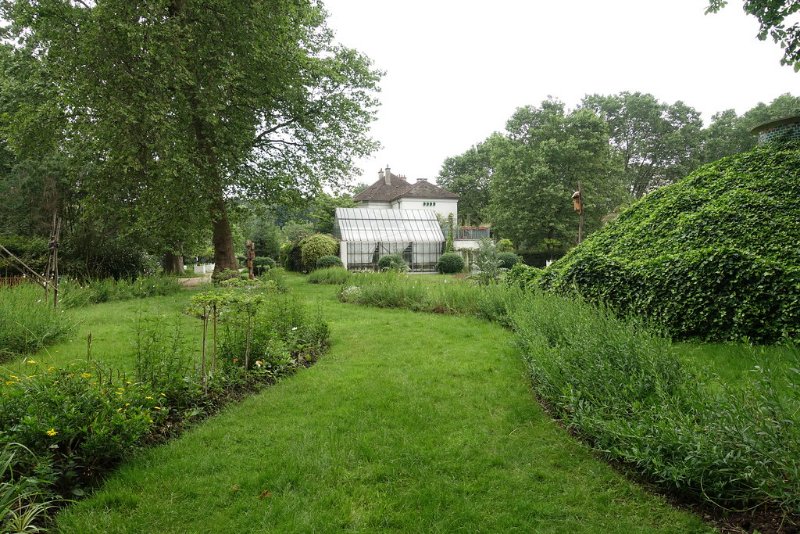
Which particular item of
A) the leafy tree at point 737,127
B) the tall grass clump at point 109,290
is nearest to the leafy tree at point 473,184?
the leafy tree at point 737,127

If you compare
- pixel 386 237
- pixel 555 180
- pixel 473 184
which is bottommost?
pixel 386 237

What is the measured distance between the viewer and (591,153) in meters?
28.0

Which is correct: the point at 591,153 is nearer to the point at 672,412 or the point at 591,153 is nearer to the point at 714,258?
the point at 714,258

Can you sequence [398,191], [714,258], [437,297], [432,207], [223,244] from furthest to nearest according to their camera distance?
[398,191] < [432,207] < [223,244] < [437,297] < [714,258]

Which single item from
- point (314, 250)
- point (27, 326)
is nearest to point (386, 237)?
point (314, 250)

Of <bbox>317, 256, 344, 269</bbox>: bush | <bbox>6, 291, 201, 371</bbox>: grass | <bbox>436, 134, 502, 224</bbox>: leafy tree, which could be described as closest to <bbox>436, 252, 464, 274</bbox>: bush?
<bbox>317, 256, 344, 269</bbox>: bush

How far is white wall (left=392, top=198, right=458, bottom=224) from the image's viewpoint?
39.0 meters

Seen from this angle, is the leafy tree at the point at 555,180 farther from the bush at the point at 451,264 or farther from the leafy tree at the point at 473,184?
the leafy tree at the point at 473,184

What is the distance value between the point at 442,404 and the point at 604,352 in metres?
1.67

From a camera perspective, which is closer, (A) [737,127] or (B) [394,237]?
(B) [394,237]

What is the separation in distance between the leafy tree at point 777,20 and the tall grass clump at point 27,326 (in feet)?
38.1

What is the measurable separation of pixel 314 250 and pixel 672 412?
23.1m

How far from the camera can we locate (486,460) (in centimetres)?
330

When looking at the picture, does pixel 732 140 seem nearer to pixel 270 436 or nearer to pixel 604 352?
pixel 604 352
